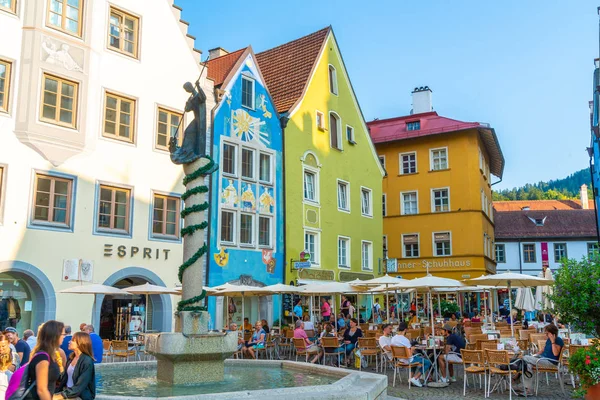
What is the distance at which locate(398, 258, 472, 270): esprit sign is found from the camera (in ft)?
126

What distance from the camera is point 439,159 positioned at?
134 feet

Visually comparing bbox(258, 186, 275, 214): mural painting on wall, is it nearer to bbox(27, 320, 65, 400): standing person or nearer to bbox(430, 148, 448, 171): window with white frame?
bbox(430, 148, 448, 171): window with white frame

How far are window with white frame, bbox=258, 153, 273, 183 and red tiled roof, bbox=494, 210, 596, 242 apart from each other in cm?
3712

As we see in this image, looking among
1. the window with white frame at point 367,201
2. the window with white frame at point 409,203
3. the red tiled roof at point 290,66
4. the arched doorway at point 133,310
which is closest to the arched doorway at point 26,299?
the arched doorway at point 133,310

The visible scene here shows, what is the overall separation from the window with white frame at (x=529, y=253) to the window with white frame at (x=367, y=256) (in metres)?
29.3

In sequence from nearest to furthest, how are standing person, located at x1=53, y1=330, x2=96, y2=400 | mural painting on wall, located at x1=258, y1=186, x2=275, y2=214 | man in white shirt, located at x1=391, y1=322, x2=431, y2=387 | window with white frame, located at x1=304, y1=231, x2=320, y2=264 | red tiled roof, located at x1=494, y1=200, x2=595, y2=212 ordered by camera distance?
1. standing person, located at x1=53, y1=330, x2=96, y2=400
2. man in white shirt, located at x1=391, y1=322, x2=431, y2=387
3. mural painting on wall, located at x1=258, y1=186, x2=275, y2=214
4. window with white frame, located at x1=304, y1=231, x2=320, y2=264
5. red tiled roof, located at x1=494, y1=200, x2=595, y2=212

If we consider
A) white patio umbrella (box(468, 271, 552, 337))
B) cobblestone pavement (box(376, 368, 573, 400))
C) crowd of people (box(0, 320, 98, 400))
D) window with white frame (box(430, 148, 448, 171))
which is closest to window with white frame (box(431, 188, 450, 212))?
window with white frame (box(430, 148, 448, 171))

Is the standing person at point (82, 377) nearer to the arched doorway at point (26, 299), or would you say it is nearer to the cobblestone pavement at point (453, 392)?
the cobblestone pavement at point (453, 392)

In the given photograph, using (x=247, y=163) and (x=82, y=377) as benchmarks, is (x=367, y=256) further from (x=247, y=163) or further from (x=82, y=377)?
(x=82, y=377)

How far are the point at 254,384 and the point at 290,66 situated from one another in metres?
24.3

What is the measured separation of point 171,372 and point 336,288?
39.0 feet

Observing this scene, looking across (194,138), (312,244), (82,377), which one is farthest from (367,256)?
(82,377)

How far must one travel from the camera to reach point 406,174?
4166 cm

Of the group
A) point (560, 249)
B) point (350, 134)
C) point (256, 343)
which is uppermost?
point (350, 134)
